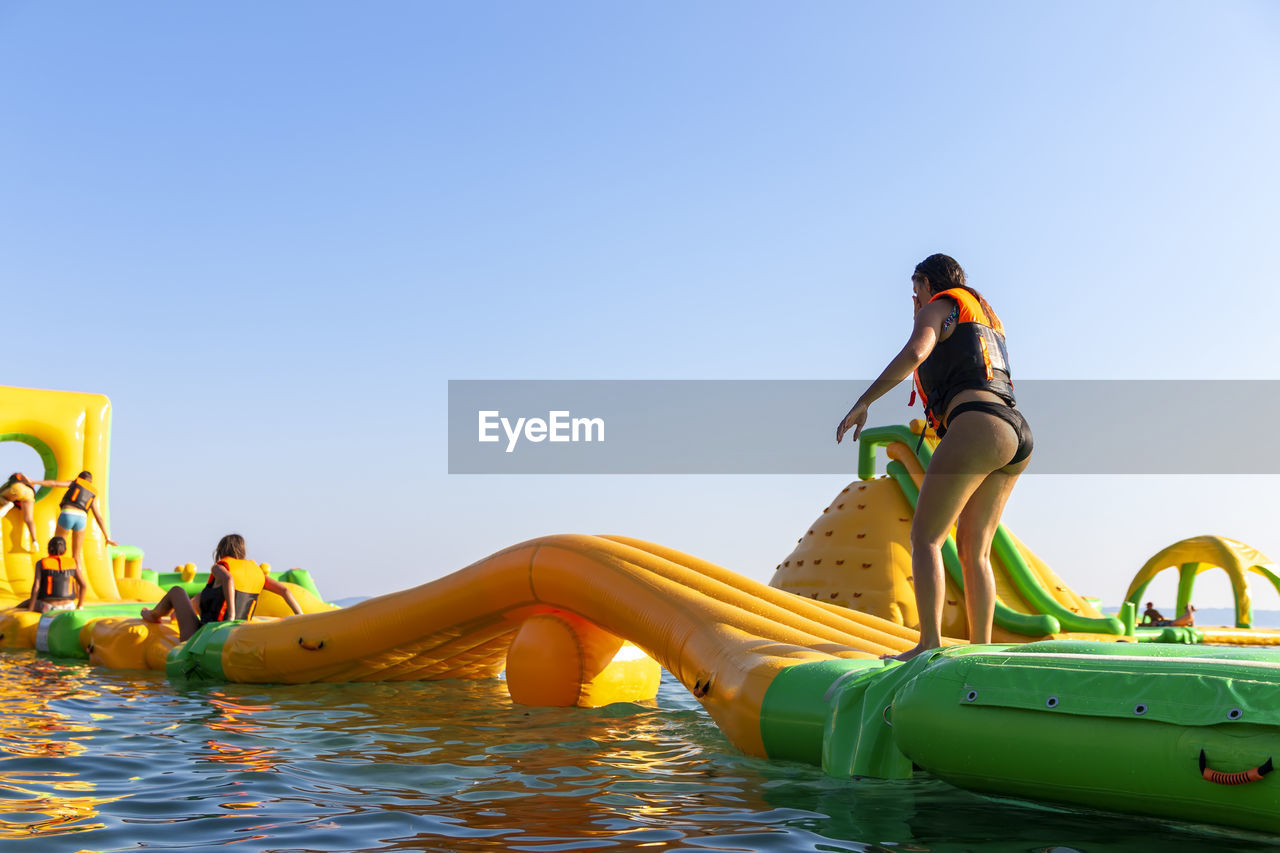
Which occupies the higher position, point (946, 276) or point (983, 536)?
point (946, 276)

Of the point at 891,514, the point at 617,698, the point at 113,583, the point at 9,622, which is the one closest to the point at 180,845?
the point at 617,698

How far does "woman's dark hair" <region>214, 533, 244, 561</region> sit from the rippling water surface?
2.16 m

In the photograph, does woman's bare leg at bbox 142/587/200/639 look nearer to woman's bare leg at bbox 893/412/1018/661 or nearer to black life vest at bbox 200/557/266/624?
black life vest at bbox 200/557/266/624

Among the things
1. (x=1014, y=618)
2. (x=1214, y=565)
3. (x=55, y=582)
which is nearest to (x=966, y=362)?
(x=1014, y=618)

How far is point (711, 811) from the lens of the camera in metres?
2.81

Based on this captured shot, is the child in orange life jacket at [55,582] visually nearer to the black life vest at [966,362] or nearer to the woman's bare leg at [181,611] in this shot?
the woman's bare leg at [181,611]

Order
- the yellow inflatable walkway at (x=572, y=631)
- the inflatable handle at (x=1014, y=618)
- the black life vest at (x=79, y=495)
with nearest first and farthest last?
the yellow inflatable walkway at (x=572, y=631) < the inflatable handle at (x=1014, y=618) < the black life vest at (x=79, y=495)

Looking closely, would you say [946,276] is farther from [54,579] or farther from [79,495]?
[79,495]

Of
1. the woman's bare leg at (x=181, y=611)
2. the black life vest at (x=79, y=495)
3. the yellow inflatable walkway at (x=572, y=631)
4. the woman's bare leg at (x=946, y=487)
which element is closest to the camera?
the woman's bare leg at (x=946, y=487)

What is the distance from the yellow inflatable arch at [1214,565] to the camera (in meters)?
13.4

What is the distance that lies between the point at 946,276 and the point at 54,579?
9.04m

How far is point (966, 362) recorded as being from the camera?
3516 millimetres

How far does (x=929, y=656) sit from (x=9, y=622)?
29.2 ft

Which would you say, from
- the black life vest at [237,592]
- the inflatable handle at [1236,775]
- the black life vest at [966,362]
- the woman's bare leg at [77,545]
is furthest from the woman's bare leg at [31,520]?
the inflatable handle at [1236,775]
